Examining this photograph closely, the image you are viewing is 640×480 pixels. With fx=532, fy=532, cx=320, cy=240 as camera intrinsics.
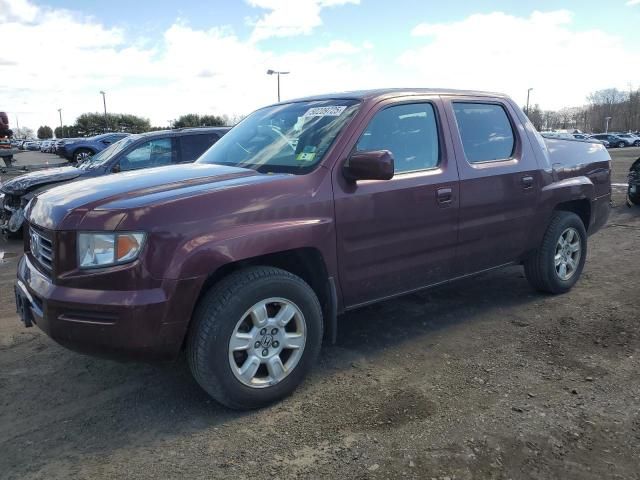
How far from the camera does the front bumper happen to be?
8.98 feet

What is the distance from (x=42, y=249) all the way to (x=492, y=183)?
128 inches

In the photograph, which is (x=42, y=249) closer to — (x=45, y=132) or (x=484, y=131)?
(x=484, y=131)

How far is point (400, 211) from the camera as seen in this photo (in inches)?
144

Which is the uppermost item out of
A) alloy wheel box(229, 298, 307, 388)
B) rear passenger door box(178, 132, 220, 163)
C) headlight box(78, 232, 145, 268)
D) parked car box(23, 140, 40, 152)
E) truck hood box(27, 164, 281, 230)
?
parked car box(23, 140, 40, 152)

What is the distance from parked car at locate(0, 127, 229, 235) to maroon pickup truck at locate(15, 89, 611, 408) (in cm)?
430

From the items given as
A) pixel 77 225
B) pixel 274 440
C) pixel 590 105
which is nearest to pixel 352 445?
pixel 274 440

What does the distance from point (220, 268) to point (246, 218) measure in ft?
1.08

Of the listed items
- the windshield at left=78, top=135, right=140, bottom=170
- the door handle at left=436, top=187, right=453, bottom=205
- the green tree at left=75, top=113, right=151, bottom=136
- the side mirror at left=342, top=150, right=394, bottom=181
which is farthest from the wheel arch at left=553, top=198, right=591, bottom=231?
the green tree at left=75, top=113, right=151, bottom=136

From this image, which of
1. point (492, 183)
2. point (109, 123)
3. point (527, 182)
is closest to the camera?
point (492, 183)

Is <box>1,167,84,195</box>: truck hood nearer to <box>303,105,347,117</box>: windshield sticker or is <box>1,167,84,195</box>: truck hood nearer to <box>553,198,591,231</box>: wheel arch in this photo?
<box>303,105,347,117</box>: windshield sticker

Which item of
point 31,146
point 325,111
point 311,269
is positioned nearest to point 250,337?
point 311,269

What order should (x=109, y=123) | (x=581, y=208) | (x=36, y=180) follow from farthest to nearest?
(x=109, y=123) < (x=36, y=180) < (x=581, y=208)

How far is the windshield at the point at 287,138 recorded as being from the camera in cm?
354

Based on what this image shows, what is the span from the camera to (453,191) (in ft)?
13.0
